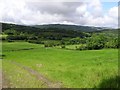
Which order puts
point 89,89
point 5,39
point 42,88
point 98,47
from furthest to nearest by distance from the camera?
point 5,39
point 98,47
point 42,88
point 89,89

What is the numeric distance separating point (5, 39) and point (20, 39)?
15363mm

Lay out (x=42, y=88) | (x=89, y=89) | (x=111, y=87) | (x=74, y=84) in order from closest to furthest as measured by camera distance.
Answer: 1. (x=111, y=87)
2. (x=89, y=89)
3. (x=42, y=88)
4. (x=74, y=84)

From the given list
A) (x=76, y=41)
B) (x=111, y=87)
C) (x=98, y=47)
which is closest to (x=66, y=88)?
(x=111, y=87)

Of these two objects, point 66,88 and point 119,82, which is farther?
point 66,88

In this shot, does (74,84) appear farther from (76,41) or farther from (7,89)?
(76,41)

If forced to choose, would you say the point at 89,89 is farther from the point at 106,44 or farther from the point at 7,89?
the point at 106,44

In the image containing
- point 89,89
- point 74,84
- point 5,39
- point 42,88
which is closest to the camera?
point 89,89

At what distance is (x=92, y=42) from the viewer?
132 meters

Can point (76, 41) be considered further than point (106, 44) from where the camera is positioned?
Yes

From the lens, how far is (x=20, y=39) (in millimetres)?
186375

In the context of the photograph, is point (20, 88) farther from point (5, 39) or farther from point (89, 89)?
point (5, 39)

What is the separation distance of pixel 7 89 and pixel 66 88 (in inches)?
210

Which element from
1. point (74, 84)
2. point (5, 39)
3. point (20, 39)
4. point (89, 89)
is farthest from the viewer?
point (20, 39)

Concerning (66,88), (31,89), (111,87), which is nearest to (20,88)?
(31,89)
